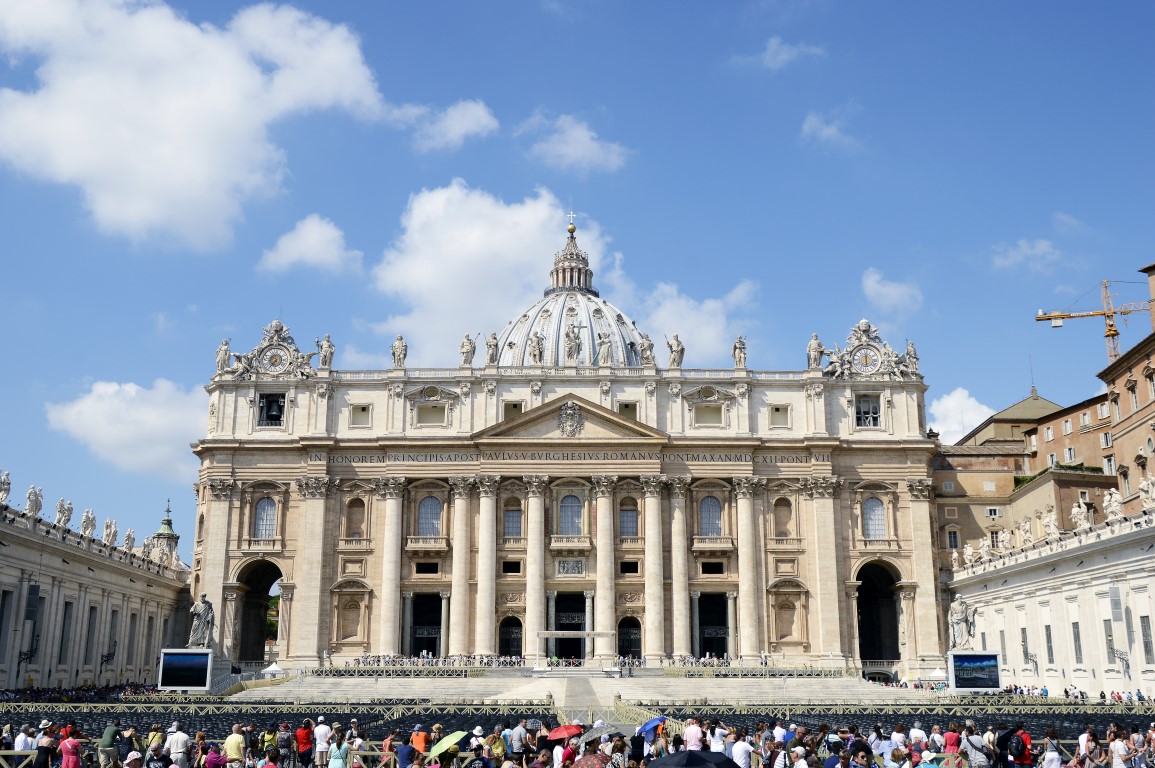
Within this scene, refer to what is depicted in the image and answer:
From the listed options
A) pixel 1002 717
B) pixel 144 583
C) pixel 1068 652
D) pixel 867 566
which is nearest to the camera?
pixel 1002 717

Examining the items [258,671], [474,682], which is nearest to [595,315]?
[258,671]

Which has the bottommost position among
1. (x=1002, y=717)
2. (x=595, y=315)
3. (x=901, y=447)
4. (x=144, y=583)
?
(x=1002, y=717)

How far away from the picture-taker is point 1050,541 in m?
58.2

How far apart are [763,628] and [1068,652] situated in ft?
78.9

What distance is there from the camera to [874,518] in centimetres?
8000

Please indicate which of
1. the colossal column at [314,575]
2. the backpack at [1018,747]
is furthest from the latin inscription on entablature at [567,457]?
the backpack at [1018,747]

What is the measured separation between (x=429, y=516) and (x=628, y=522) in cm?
1406

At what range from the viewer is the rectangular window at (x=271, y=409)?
81.2m

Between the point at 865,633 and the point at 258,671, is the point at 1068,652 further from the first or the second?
the point at 258,671

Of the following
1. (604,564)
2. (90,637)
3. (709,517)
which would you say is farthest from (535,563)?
(90,637)

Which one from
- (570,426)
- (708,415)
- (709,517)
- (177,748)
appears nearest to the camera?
(177,748)

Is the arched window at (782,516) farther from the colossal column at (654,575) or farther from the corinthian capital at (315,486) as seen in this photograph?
the corinthian capital at (315,486)

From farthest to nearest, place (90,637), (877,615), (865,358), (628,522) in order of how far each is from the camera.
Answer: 1. (877,615)
2. (865,358)
3. (628,522)
4. (90,637)

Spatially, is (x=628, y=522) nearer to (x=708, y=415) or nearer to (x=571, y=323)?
(x=708, y=415)
